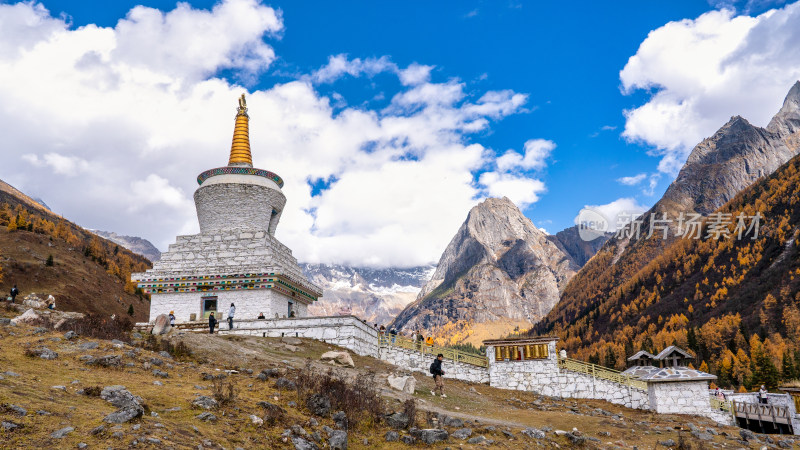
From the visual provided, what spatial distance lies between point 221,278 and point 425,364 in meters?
12.0

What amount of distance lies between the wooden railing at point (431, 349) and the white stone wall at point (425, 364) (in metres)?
0.24

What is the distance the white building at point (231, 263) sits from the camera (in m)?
29.0

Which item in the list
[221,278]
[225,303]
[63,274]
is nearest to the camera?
[221,278]

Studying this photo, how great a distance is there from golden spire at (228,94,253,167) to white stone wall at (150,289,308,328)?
992cm

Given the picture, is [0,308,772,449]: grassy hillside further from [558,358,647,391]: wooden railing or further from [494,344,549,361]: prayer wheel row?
[494,344,549,361]: prayer wheel row

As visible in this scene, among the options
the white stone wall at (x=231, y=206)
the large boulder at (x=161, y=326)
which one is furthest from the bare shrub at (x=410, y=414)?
the white stone wall at (x=231, y=206)

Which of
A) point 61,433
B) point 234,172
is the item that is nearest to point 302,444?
point 61,433

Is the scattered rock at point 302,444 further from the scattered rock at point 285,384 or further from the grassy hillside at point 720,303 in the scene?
the grassy hillside at point 720,303

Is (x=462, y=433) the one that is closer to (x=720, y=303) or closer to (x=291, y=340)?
(x=291, y=340)

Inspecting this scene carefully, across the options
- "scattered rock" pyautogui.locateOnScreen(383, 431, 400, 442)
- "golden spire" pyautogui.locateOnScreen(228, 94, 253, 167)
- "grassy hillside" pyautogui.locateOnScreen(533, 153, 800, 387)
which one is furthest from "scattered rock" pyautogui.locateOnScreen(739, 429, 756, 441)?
"grassy hillside" pyautogui.locateOnScreen(533, 153, 800, 387)

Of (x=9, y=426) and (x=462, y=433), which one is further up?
(x=9, y=426)

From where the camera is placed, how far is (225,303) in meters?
29.3

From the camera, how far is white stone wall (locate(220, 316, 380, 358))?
82.1 ft

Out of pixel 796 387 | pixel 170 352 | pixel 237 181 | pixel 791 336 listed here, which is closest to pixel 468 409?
pixel 170 352
